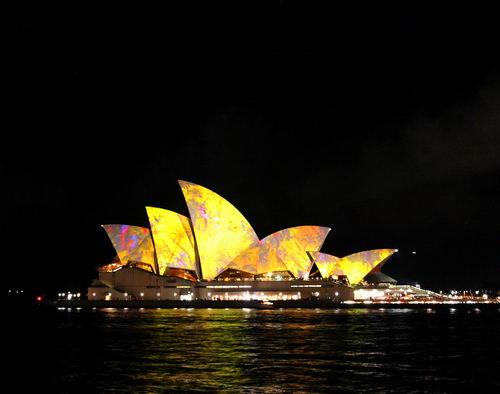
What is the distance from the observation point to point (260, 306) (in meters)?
75.3

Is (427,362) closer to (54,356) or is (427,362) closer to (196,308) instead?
(54,356)

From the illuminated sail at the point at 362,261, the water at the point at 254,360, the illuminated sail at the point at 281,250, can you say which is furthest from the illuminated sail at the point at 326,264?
the water at the point at 254,360

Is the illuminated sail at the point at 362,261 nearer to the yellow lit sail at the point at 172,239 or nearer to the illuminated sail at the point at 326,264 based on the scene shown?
the illuminated sail at the point at 326,264

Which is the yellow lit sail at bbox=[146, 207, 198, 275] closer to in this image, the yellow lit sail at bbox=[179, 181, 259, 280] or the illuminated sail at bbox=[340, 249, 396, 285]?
the yellow lit sail at bbox=[179, 181, 259, 280]

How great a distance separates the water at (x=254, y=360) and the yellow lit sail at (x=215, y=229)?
2920 cm

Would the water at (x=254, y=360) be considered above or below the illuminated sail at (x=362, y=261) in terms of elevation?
below

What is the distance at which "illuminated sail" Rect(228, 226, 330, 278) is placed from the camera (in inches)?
2997

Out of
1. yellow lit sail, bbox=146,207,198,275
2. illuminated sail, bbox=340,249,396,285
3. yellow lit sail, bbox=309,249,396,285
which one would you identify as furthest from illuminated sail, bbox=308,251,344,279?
yellow lit sail, bbox=146,207,198,275

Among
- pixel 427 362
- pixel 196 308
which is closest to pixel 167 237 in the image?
pixel 196 308

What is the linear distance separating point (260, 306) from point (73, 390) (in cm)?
5619

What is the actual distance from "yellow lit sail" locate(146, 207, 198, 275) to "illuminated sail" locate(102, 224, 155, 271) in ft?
9.08

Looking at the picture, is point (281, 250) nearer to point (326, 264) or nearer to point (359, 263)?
point (326, 264)

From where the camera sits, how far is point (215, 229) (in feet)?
232

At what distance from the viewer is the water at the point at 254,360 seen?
20500mm
